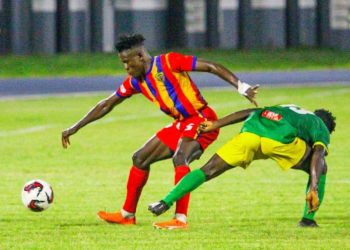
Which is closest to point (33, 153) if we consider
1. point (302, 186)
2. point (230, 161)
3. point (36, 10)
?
point (302, 186)

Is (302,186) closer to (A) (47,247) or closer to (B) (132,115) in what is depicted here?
(A) (47,247)

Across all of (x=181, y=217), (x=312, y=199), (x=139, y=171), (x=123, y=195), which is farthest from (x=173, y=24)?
(x=312, y=199)

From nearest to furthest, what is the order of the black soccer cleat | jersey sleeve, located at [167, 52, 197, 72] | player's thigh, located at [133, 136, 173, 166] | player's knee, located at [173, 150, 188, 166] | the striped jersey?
the black soccer cleat, jersey sleeve, located at [167, 52, 197, 72], player's knee, located at [173, 150, 188, 166], the striped jersey, player's thigh, located at [133, 136, 173, 166]

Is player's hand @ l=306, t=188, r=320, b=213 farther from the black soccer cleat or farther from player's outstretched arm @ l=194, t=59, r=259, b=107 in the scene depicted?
the black soccer cleat

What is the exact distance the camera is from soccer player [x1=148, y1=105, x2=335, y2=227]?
37.6ft

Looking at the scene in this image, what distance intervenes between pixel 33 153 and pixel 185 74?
8.30 m

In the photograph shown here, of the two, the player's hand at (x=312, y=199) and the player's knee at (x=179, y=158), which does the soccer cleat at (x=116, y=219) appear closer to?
the player's knee at (x=179, y=158)

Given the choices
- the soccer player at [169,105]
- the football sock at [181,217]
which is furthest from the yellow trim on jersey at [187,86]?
the football sock at [181,217]

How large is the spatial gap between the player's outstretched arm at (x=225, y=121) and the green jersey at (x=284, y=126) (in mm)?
54

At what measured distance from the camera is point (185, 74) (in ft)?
40.1

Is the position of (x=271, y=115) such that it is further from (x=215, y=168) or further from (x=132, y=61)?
(x=132, y=61)

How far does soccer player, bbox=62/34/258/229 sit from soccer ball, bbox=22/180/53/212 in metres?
0.53

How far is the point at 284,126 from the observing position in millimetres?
11523

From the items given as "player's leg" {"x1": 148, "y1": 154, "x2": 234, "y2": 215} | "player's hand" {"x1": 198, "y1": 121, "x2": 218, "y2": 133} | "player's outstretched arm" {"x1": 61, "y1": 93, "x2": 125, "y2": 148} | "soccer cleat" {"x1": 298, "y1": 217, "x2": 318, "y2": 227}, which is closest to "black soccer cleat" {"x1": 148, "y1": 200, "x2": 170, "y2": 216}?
"player's leg" {"x1": 148, "y1": 154, "x2": 234, "y2": 215}
